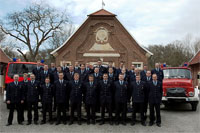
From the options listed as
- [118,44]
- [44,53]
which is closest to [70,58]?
[118,44]

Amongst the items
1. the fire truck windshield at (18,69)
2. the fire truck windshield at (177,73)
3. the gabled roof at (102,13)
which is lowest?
the fire truck windshield at (177,73)

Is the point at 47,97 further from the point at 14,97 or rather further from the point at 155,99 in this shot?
the point at 155,99

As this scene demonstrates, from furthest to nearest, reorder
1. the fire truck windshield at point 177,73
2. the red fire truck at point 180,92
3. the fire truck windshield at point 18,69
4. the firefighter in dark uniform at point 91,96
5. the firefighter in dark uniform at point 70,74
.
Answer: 1. the fire truck windshield at point 18,69
2. the fire truck windshield at point 177,73
3. the red fire truck at point 180,92
4. the firefighter in dark uniform at point 70,74
5. the firefighter in dark uniform at point 91,96

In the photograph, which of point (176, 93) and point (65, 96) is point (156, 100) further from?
point (65, 96)

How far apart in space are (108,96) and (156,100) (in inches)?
A: 72.4

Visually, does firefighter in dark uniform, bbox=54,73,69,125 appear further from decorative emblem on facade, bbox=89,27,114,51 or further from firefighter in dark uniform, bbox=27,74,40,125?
decorative emblem on facade, bbox=89,27,114,51

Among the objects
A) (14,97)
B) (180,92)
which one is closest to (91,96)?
(14,97)

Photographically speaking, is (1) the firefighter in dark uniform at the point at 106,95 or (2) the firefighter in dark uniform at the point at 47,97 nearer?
(1) the firefighter in dark uniform at the point at 106,95

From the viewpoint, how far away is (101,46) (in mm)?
21844

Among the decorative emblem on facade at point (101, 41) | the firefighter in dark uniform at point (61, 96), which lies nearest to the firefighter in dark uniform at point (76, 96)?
the firefighter in dark uniform at point (61, 96)

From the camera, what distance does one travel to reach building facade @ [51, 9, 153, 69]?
21.8 meters

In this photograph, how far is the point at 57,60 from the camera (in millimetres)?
21859

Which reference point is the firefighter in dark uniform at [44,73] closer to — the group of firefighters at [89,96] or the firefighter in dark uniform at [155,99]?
the group of firefighters at [89,96]

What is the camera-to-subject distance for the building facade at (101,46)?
71.4 ft
